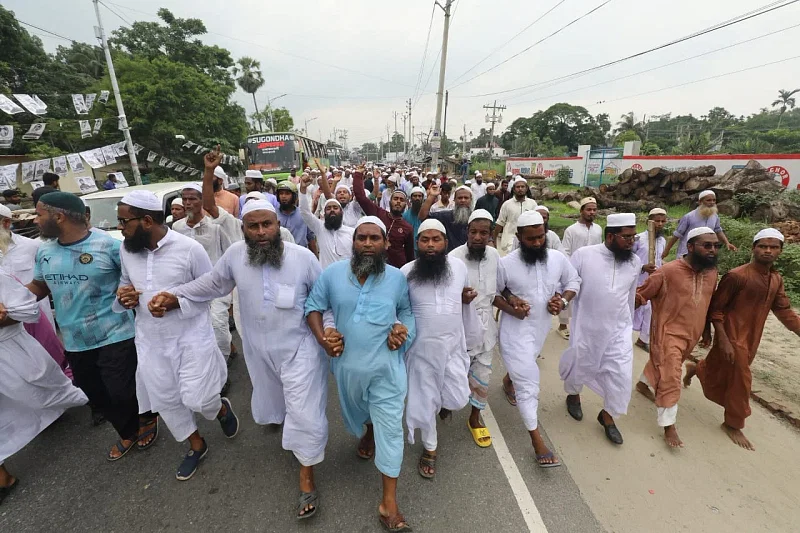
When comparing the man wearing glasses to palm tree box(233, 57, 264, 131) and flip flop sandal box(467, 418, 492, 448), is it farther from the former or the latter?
palm tree box(233, 57, 264, 131)

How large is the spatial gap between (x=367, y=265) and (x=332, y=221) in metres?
2.24

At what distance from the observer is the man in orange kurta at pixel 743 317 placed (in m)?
2.88

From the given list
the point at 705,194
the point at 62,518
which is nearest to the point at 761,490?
the point at 705,194

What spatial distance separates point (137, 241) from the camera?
2.54m

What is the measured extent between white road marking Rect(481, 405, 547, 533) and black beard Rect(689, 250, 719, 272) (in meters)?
2.05

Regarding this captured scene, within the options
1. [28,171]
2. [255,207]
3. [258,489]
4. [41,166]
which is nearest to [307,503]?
[258,489]

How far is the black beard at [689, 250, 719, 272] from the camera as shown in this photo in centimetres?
291

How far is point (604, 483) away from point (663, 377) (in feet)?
3.33

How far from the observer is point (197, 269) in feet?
8.92

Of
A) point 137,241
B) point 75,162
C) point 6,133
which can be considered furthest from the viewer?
point 75,162

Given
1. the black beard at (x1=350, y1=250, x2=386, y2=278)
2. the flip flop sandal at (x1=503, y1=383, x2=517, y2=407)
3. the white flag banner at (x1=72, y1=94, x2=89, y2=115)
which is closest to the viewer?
the black beard at (x1=350, y1=250, x2=386, y2=278)

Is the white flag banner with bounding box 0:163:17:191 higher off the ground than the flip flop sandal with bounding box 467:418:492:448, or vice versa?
the white flag banner with bounding box 0:163:17:191

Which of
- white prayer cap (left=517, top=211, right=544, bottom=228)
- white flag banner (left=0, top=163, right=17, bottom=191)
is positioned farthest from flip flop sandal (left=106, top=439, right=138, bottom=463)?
white flag banner (left=0, top=163, right=17, bottom=191)

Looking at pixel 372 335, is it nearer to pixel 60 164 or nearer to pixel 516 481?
pixel 516 481
